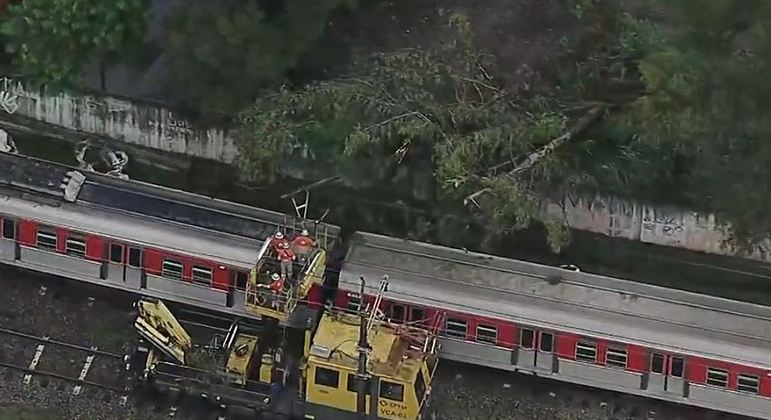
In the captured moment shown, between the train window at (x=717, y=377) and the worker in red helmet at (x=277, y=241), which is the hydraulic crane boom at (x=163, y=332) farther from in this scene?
the train window at (x=717, y=377)

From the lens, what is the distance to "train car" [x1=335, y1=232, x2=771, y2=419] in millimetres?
19656

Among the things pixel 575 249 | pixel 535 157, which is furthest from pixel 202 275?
pixel 575 249

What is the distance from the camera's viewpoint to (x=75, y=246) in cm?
2150

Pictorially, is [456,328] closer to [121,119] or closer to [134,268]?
[134,268]

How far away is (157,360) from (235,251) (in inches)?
88.5

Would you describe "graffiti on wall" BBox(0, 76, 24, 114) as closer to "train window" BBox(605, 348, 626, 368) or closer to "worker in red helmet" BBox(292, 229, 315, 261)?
"worker in red helmet" BBox(292, 229, 315, 261)

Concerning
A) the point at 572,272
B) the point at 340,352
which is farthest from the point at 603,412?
the point at 340,352

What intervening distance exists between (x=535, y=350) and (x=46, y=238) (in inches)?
337

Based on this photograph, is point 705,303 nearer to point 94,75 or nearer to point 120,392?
point 120,392

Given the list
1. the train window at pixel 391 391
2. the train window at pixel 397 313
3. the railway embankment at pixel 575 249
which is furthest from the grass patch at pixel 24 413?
the railway embankment at pixel 575 249

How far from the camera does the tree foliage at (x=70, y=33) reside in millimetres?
23688

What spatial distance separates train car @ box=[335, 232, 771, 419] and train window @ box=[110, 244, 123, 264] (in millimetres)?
3886

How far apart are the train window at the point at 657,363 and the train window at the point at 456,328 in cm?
302

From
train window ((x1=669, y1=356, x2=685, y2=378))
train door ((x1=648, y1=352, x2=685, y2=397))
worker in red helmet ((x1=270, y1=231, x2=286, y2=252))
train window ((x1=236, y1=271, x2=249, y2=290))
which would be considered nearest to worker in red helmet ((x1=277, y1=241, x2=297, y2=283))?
worker in red helmet ((x1=270, y1=231, x2=286, y2=252))
